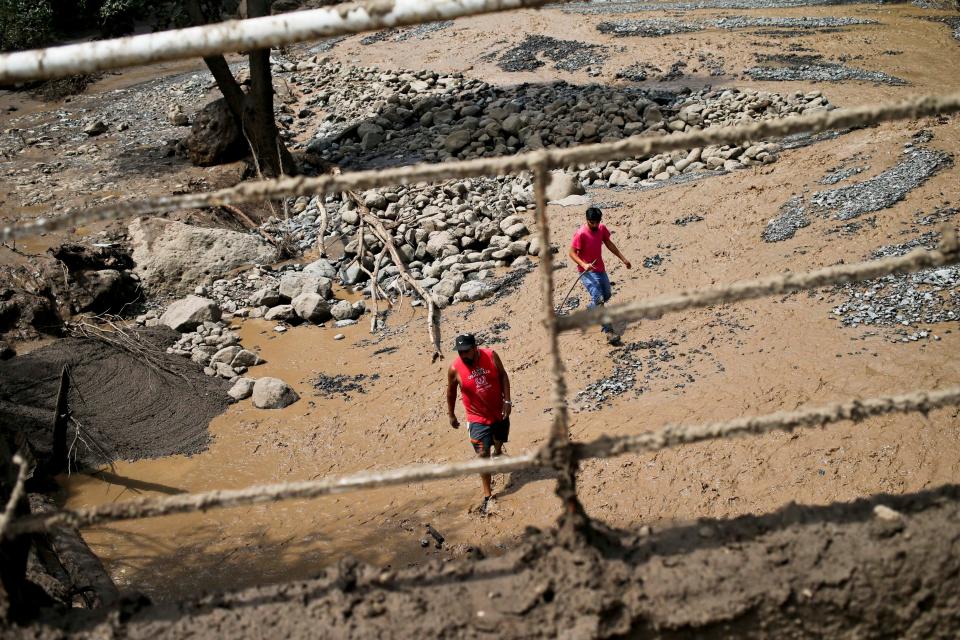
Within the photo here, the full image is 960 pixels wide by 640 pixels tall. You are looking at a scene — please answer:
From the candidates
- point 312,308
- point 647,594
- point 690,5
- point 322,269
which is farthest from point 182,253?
point 690,5

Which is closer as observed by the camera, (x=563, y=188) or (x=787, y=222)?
(x=787, y=222)

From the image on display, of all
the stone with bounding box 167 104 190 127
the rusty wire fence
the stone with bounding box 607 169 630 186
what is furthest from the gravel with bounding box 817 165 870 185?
the stone with bounding box 167 104 190 127

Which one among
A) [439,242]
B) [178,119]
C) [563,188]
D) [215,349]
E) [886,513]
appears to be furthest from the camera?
[178,119]

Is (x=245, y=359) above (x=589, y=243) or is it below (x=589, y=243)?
below

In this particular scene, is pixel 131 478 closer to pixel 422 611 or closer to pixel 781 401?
pixel 422 611

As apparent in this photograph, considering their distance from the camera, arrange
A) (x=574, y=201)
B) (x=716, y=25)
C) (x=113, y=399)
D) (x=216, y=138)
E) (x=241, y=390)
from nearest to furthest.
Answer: (x=113, y=399)
(x=241, y=390)
(x=574, y=201)
(x=216, y=138)
(x=716, y=25)

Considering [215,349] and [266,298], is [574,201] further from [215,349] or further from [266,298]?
[215,349]

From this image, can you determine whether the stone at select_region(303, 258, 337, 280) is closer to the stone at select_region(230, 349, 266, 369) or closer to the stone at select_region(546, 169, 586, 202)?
the stone at select_region(230, 349, 266, 369)

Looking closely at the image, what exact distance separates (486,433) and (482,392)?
1.38ft

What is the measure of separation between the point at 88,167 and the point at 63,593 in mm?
15056

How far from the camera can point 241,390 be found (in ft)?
27.4

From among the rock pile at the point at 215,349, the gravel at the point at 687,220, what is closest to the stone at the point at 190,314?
the rock pile at the point at 215,349

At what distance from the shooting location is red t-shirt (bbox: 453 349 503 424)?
5.66m

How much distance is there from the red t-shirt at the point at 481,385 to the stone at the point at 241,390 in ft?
12.2
